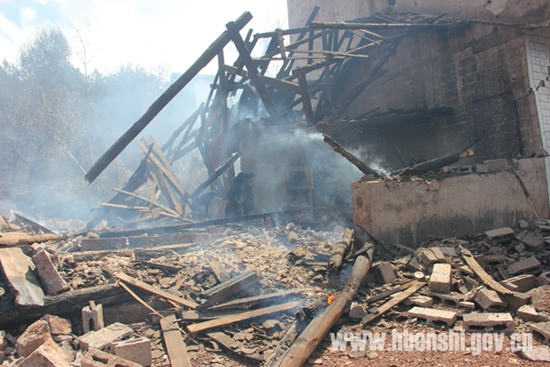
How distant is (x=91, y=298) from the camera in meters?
4.25

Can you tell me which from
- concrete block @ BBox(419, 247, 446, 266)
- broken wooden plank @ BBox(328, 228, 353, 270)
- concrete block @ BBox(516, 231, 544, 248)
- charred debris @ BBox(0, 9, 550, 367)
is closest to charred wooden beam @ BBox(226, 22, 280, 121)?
charred debris @ BBox(0, 9, 550, 367)

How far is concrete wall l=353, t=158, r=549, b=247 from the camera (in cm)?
590

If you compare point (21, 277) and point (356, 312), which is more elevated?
point (21, 277)

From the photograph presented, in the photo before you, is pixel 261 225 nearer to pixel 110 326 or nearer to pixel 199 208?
pixel 199 208

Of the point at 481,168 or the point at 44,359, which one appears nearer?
the point at 44,359

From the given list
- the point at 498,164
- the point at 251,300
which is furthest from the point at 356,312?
the point at 498,164

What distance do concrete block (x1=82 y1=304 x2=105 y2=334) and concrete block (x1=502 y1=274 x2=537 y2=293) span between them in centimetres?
536

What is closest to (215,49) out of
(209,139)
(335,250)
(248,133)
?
(248,133)

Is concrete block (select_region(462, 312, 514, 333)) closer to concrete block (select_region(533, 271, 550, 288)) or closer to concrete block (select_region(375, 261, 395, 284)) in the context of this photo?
concrete block (select_region(375, 261, 395, 284))

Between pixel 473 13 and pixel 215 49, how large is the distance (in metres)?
8.08

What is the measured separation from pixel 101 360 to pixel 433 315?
3661mm

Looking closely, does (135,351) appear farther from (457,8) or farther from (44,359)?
(457,8)

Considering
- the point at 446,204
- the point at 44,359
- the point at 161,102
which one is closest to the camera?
the point at 44,359

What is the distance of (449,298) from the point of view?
14.2ft
